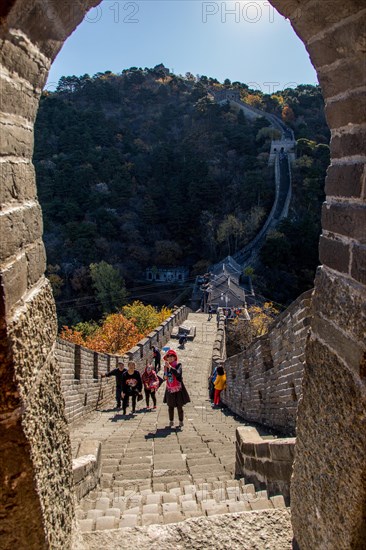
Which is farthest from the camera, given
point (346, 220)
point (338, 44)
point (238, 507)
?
point (238, 507)

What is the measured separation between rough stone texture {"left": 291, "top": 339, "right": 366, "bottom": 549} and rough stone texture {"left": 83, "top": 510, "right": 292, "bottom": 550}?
5.9 inches

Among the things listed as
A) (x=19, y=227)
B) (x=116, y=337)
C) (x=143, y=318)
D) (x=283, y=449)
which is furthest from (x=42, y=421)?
(x=143, y=318)

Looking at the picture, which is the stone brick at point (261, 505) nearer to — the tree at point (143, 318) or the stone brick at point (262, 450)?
the stone brick at point (262, 450)

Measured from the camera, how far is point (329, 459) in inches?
63.9

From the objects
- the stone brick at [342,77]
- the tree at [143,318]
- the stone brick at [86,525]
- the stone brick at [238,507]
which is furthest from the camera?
the tree at [143,318]

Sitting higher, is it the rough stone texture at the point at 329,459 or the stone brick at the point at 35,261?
the stone brick at the point at 35,261

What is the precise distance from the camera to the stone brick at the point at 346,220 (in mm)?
1460

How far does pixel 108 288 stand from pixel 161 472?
94.7 ft

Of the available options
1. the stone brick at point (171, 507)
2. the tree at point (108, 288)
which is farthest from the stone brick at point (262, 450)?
the tree at point (108, 288)

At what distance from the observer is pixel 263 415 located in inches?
206

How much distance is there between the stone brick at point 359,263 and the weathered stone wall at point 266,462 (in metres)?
1.54

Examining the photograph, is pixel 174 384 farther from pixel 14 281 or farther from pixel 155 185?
pixel 155 185

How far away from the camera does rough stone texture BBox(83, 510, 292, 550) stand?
6.20ft

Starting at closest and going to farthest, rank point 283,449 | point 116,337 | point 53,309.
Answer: point 53,309 → point 283,449 → point 116,337
